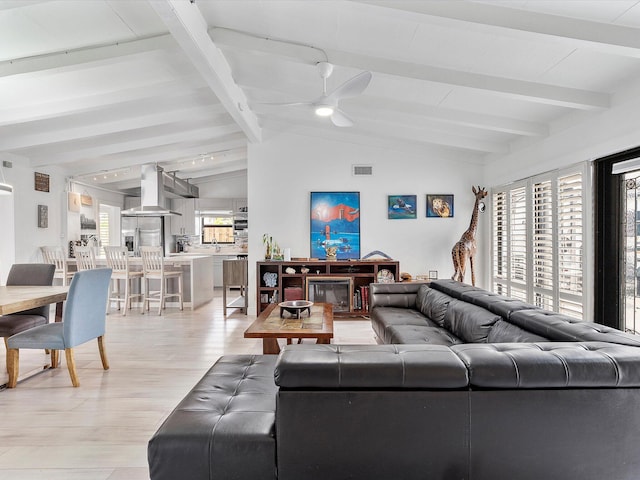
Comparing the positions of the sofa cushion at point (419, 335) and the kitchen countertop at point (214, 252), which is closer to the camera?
the sofa cushion at point (419, 335)

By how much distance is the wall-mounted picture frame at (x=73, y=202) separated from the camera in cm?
687

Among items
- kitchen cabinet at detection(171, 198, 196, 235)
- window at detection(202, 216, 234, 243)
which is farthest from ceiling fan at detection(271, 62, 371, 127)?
kitchen cabinet at detection(171, 198, 196, 235)

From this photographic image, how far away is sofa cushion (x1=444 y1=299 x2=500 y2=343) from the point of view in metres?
2.61

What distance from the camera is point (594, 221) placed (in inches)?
143

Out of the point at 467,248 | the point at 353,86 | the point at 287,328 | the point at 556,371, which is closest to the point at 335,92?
the point at 353,86

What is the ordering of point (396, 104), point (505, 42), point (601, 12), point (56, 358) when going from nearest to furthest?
point (601, 12)
point (505, 42)
point (56, 358)
point (396, 104)

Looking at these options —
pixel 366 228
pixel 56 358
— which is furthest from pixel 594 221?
pixel 56 358

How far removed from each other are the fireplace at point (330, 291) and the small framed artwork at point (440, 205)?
6.13ft

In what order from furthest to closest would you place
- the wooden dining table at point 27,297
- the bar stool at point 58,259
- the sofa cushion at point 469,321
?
the bar stool at point 58,259 < the wooden dining table at point 27,297 < the sofa cushion at point 469,321

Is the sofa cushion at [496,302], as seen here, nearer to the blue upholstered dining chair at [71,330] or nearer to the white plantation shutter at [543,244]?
the white plantation shutter at [543,244]

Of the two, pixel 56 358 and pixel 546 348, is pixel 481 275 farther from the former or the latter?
pixel 56 358

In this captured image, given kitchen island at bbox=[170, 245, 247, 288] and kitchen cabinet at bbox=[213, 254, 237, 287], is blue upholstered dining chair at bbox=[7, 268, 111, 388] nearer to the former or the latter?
kitchen island at bbox=[170, 245, 247, 288]

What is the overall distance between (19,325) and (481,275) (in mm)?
5964

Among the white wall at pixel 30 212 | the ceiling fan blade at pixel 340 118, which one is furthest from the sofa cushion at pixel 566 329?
the white wall at pixel 30 212
